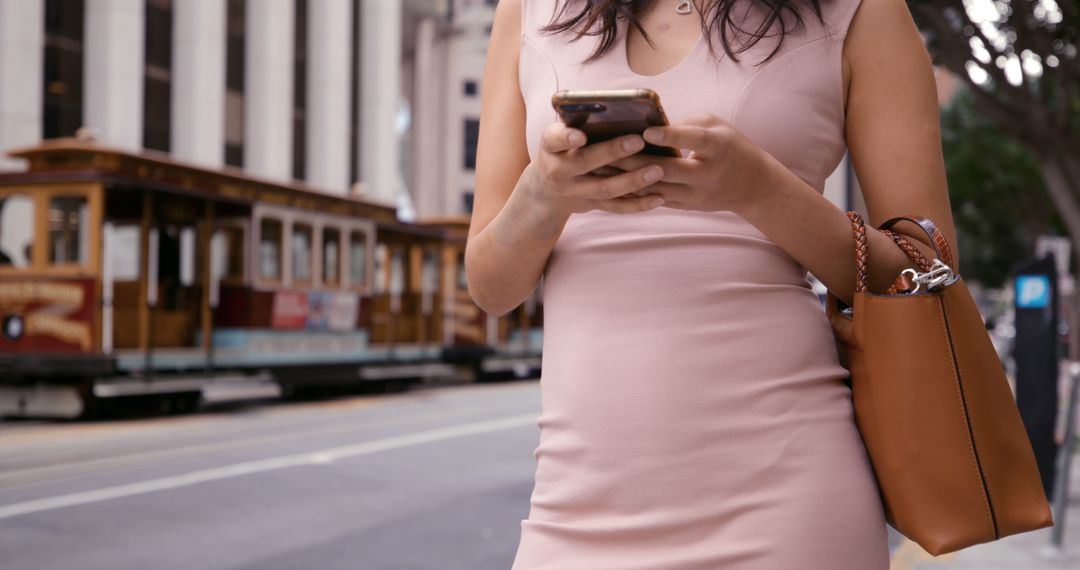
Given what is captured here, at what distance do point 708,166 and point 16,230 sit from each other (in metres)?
14.3

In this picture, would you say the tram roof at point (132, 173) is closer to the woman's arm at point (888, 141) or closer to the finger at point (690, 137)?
the woman's arm at point (888, 141)

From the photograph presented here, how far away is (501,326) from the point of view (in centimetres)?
2427

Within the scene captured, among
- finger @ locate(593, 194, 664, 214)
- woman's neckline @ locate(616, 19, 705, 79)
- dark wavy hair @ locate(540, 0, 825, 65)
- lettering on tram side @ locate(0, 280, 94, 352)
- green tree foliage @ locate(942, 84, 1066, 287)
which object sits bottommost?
lettering on tram side @ locate(0, 280, 94, 352)

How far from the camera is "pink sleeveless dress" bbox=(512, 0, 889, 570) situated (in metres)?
1.32

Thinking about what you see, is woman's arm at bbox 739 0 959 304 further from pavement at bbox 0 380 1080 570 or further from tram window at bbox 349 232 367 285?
tram window at bbox 349 232 367 285

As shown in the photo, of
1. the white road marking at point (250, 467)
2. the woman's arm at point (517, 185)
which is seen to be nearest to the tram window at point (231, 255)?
the white road marking at point (250, 467)

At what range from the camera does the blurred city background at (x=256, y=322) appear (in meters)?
7.85

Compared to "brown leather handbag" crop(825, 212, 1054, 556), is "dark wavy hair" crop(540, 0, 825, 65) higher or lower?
higher

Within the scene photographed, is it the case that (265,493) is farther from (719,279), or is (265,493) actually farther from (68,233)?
(719,279)

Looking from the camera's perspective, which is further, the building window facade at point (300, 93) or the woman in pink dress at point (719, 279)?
the building window facade at point (300, 93)

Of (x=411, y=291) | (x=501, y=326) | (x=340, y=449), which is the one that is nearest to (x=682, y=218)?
(x=340, y=449)

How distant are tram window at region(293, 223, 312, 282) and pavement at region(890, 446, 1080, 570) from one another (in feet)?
39.3

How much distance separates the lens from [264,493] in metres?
8.99

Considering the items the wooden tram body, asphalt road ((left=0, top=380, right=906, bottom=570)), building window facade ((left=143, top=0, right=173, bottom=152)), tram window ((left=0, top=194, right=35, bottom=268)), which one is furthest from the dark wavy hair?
building window facade ((left=143, top=0, right=173, bottom=152))
